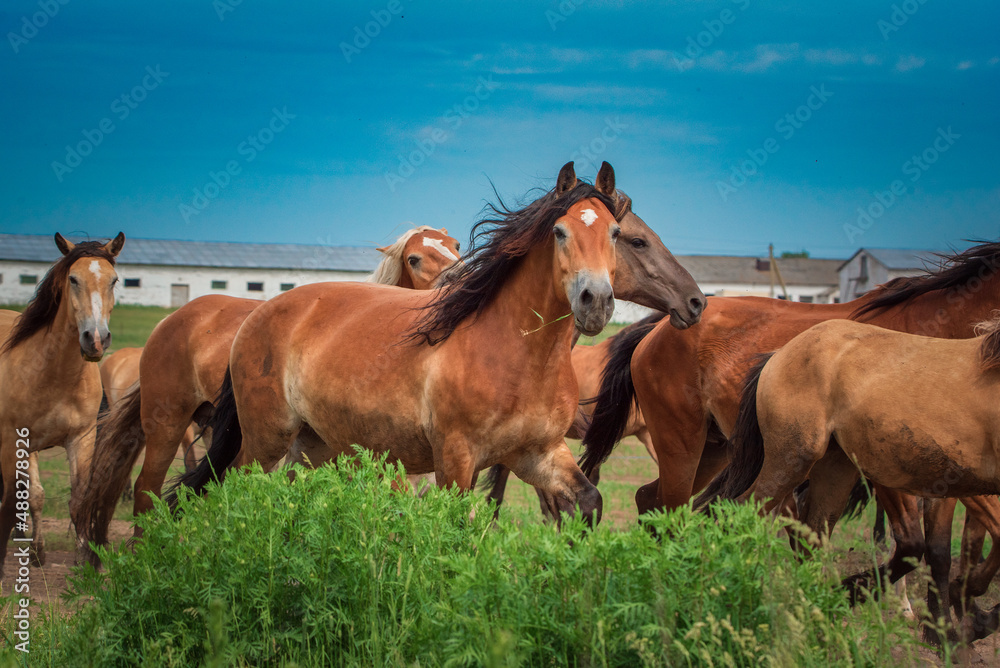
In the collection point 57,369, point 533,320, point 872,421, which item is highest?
point 533,320

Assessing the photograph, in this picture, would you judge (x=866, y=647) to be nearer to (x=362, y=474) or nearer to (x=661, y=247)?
(x=362, y=474)

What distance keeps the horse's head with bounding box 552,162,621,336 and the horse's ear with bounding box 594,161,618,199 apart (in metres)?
0.22

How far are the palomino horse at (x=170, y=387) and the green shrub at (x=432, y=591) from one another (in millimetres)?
3338

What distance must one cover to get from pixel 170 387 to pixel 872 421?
5.53 meters

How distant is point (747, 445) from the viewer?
503cm

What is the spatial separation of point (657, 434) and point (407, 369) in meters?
2.41

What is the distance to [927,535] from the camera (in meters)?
5.13

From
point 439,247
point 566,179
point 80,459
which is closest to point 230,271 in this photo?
point 80,459

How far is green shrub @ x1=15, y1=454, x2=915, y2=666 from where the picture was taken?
7.94ft

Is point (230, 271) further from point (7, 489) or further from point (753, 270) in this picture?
point (7, 489)

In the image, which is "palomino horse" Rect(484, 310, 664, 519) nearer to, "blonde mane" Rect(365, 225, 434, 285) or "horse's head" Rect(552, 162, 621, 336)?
"horse's head" Rect(552, 162, 621, 336)

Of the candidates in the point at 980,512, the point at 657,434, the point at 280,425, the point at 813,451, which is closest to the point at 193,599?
the point at 280,425

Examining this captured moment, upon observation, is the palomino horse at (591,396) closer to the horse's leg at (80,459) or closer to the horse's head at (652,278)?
the horse's head at (652,278)

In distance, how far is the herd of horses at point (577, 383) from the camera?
4.16m
